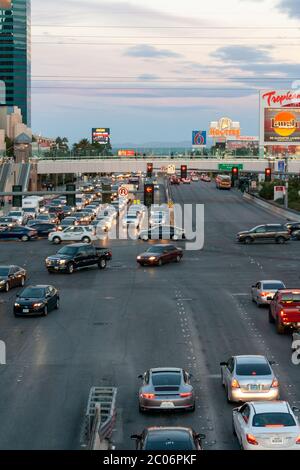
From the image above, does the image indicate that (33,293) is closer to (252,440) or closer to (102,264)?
(102,264)

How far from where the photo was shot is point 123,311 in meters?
37.5

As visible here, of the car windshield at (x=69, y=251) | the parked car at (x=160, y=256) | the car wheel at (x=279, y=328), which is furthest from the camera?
the parked car at (x=160, y=256)

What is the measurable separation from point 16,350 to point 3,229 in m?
42.6

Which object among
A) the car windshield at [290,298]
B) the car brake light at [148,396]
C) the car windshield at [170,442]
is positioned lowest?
the car brake light at [148,396]

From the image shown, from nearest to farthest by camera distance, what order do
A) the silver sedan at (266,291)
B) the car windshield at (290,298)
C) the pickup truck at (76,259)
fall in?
the car windshield at (290,298) < the silver sedan at (266,291) < the pickup truck at (76,259)

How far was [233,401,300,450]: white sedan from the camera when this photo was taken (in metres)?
17.9

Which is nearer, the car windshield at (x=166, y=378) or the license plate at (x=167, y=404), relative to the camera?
the license plate at (x=167, y=404)

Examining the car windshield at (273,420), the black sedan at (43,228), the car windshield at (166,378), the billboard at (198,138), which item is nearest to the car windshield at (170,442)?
the car windshield at (273,420)

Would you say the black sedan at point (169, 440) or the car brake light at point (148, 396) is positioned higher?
the black sedan at point (169, 440)

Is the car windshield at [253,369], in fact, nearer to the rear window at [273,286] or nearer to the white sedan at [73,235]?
the rear window at [273,286]

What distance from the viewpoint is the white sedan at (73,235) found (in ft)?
221

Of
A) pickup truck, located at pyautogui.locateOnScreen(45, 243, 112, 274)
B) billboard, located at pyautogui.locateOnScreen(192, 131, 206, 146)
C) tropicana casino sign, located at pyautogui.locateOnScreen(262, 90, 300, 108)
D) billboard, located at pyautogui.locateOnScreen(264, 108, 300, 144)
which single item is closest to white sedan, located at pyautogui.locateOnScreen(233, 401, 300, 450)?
pickup truck, located at pyautogui.locateOnScreen(45, 243, 112, 274)

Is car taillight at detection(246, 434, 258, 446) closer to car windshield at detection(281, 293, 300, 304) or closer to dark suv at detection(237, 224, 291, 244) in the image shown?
car windshield at detection(281, 293, 300, 304)

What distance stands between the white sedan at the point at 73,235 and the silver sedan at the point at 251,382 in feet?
146
